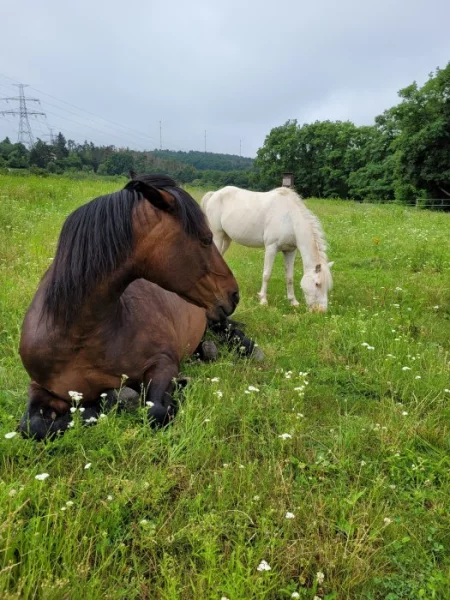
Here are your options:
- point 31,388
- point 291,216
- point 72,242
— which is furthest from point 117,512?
point 291,216

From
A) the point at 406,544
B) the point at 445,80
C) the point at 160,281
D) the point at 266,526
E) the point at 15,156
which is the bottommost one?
the point at 406,544

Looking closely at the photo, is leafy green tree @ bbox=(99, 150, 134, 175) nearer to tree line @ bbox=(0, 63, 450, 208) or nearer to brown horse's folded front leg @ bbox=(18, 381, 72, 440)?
tree line @ bbox=(0, 63, 450, 208)

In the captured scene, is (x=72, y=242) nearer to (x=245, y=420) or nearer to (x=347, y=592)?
(x=245, y=420)

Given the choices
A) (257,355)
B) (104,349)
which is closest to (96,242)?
(104,349)

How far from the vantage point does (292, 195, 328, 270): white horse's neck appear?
633 centimetres

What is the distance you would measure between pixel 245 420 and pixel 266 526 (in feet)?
3.03

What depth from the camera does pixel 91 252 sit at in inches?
91.7

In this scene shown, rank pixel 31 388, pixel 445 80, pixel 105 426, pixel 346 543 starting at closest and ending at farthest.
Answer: pixel 346 543
pixel 105 426
pixel 31 388
pixel 445 80

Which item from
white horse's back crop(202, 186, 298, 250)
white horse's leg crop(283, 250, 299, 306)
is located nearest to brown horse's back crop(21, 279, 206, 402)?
white horse's leg crop(283, 250, 299, 306)

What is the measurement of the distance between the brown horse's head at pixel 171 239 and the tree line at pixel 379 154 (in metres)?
35.8

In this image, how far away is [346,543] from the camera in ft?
5.59

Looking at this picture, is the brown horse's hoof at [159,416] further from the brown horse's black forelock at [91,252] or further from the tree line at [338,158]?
the tree line at [338,158]

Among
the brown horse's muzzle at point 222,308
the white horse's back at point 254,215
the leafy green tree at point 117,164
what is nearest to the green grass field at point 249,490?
the brown horse's muzzle at point 222,308

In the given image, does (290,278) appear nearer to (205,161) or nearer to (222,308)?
(222,308)
